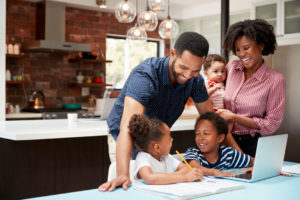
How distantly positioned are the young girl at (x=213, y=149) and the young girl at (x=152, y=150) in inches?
9.9

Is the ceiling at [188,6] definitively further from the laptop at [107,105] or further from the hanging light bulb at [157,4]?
the laptop at [107,105]

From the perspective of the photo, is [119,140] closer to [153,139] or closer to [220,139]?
[153,139]

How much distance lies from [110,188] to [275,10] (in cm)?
515

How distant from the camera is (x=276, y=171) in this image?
1736 millimetres

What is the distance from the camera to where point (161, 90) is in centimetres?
184

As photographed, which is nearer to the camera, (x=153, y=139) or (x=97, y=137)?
(x=153, y=139)

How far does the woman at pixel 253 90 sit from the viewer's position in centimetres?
204

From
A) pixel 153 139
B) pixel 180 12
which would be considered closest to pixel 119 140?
pixel 153 139

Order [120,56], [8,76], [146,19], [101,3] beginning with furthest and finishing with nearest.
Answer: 1. [120,56]
2. [101,3]
3. [8,76]
4. [146,19]

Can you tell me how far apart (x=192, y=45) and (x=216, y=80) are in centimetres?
78

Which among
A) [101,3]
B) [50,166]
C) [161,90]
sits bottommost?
[50,166]

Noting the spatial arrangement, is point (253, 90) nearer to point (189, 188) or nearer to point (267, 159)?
point (267, 159)

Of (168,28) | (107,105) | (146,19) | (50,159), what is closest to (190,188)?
(50,159)

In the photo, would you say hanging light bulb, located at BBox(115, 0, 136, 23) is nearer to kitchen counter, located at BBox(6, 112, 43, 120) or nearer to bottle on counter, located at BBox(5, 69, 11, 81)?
kitchen counter, located at BBox(6, 112, 43, 120)
